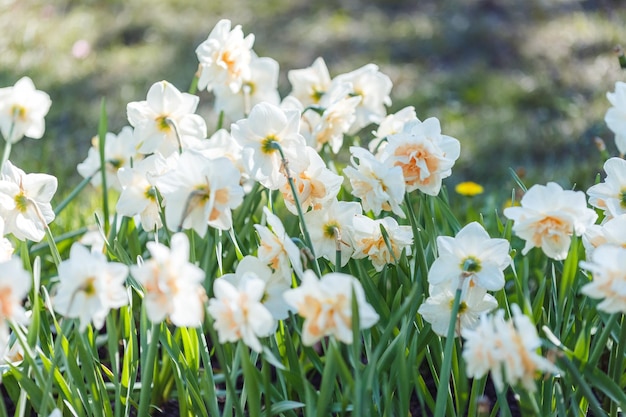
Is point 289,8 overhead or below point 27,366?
overhead

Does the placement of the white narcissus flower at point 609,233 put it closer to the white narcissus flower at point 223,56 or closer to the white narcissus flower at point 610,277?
the white narcissus flower at point 610,277

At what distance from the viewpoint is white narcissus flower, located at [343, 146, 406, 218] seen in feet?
4.17

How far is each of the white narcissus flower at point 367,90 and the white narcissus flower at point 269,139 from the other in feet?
1.70

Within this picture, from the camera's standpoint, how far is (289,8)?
17.7ft

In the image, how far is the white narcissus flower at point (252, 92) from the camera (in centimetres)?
192

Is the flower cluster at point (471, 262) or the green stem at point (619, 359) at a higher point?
the flower cluster at point (471, 262)

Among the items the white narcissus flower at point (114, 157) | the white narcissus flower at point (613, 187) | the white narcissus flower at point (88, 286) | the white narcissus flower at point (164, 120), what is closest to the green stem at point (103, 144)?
the white narcissus flower at point (114, 157)

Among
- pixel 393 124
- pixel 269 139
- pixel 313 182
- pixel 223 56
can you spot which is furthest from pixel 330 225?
pixel 223 56

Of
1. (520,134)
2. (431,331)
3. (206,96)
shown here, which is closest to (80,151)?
(206,96)

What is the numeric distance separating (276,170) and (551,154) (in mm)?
2428

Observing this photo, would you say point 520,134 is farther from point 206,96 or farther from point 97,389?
point 97,389

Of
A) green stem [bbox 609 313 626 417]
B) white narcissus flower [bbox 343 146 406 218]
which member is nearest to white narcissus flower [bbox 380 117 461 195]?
white narcissus flower [bbox 343 146 406 218]

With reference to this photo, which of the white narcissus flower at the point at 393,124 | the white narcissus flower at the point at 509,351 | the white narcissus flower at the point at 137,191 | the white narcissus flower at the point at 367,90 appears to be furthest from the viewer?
Result: the white narcissus flower at the point at 367,90

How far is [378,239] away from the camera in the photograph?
4.47 ft
